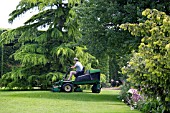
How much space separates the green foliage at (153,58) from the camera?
5.20m

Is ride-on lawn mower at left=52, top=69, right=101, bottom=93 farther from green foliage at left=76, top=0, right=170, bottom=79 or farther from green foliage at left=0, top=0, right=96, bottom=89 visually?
green foliage at left=0, top=0, right=96, bottom=89

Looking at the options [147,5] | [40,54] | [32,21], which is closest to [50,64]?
[40,54]

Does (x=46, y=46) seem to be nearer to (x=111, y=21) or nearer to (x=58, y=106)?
(x=111, y=21)

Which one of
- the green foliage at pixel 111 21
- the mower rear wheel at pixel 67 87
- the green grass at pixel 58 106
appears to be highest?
the green foliage at pixel 111 21

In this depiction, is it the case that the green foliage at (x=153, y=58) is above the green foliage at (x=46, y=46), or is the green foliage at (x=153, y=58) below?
below

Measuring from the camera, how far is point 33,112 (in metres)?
7.43

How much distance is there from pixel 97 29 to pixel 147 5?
2.11 meters

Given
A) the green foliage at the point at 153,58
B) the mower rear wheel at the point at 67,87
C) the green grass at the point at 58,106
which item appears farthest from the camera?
the mower rear wheel at the point at 67,87

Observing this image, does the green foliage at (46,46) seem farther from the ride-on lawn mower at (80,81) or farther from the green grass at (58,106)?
the green grass at (58,106)

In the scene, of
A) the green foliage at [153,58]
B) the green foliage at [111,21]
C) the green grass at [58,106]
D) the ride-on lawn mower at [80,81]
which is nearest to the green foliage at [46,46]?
the ride-on lawn mower at [80,81]

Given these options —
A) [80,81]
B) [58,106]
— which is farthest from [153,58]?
[80,81]

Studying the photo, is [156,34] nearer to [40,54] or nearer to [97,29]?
[97,29]

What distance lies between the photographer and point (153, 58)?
209 inches

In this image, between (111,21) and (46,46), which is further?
(46,46)
